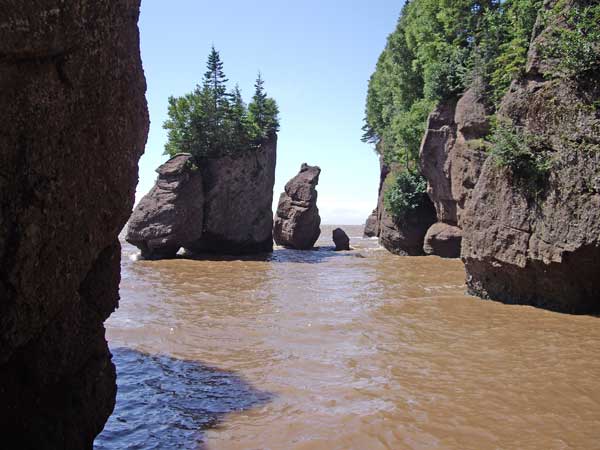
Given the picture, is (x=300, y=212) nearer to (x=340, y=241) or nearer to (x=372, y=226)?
(x=340, y=241)

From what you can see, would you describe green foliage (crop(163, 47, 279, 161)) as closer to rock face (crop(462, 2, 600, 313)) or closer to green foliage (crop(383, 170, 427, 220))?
green foliage (crop(383, 170, 427, 220))

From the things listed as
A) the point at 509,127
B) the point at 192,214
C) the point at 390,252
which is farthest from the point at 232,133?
the point at 509,127

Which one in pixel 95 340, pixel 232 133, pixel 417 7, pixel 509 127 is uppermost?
pixel 417 7

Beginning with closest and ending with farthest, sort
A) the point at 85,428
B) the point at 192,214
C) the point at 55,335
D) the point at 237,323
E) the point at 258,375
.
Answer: the point at 55,335
the point at 85,428
the point at 258,375
the point at 237,323
the point at 192,214

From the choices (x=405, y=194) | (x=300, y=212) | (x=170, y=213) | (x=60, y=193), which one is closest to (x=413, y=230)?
(x=405, y=194)

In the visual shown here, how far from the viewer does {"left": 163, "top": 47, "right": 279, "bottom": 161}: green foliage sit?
29.2m

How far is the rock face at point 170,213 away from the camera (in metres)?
25.6

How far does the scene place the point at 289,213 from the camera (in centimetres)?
3259

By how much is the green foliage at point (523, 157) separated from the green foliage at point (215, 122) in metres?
19.8

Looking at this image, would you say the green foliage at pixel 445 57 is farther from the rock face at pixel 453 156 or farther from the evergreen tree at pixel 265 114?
the evergreen tree at pixel 265 114

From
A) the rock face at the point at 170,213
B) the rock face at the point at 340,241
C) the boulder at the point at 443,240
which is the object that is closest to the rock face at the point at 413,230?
the boulder at the point at 443,240

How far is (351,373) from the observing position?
24.1ft

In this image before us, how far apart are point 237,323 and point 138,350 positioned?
2.59m

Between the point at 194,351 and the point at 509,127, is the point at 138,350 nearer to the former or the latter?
the point at 194,351
